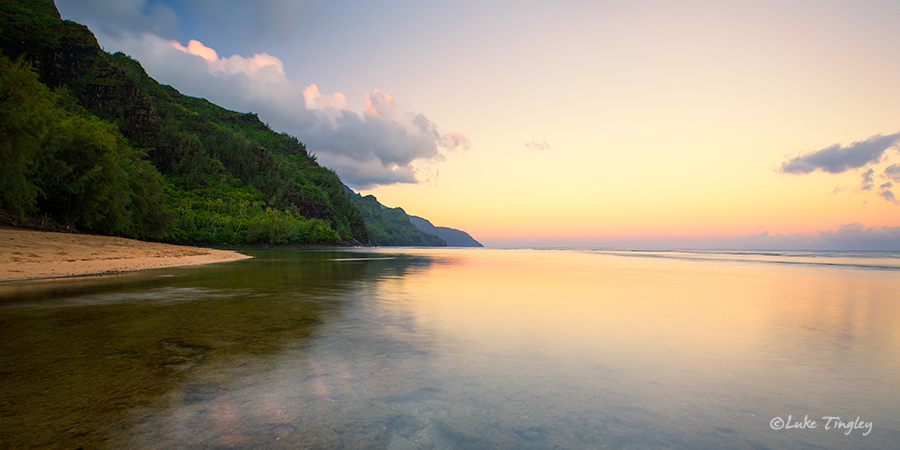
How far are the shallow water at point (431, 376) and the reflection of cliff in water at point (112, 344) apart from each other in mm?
39

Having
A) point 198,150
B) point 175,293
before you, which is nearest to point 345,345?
point 175,293

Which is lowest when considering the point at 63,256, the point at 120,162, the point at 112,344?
the point at 112,344

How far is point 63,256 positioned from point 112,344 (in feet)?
88.0

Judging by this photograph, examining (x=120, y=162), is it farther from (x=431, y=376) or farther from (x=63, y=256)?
(x=431, y=376)

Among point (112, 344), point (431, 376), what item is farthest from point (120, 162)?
point (431, 376)

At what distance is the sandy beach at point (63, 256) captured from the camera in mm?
19219

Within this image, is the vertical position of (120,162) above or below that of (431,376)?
above

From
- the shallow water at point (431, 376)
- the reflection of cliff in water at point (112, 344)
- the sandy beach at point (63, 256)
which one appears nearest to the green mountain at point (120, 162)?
the sandy beach at point (63, 256)

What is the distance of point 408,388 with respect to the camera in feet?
17.2

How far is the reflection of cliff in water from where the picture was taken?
3977mm

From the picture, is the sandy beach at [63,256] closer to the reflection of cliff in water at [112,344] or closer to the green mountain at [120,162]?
the green mountain at [120,162]

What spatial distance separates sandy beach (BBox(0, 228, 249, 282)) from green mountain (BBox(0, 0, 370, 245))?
573 centimetres

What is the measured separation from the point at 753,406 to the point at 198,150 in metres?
180

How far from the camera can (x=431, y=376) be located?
19.1 ft
